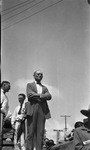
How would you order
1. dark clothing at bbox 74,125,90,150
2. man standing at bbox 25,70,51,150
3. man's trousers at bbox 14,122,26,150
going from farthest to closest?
1. man's trousers at bbox 14,122,26,150
2. man standing at bbox 25,70,51,150
3. dark clothing at bbox 74,125,90,150

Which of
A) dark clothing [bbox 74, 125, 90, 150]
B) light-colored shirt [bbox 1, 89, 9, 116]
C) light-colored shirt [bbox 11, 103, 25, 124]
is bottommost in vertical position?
dark clothing [bbox 74, 125, 90, 150]

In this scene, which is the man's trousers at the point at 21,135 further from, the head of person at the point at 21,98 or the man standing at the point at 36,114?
the head of person at the point at 21,98

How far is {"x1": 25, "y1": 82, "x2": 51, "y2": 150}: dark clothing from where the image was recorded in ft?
27.1

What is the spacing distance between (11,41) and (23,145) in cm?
246

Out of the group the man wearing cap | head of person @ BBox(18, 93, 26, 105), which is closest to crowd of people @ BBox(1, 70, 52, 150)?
head of person @ BBox(18, 93, 26, 105)

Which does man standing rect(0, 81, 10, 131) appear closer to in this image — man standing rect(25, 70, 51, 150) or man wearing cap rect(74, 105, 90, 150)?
man standing rect(25, 70, 51, 150)

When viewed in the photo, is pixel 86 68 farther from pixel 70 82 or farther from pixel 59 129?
pixel 59 129

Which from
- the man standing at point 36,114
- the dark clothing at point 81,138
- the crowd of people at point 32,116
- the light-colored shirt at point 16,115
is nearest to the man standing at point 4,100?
the crowd of people at point 32,116

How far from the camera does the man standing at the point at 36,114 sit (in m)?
8.26

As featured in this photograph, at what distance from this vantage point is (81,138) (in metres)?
6.80

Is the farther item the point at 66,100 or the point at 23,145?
the point at 66,100

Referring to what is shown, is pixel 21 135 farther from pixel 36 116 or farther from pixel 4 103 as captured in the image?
pixel 4 103

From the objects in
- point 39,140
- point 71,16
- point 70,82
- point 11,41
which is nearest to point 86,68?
point 70,82

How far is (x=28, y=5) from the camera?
10.2 m
